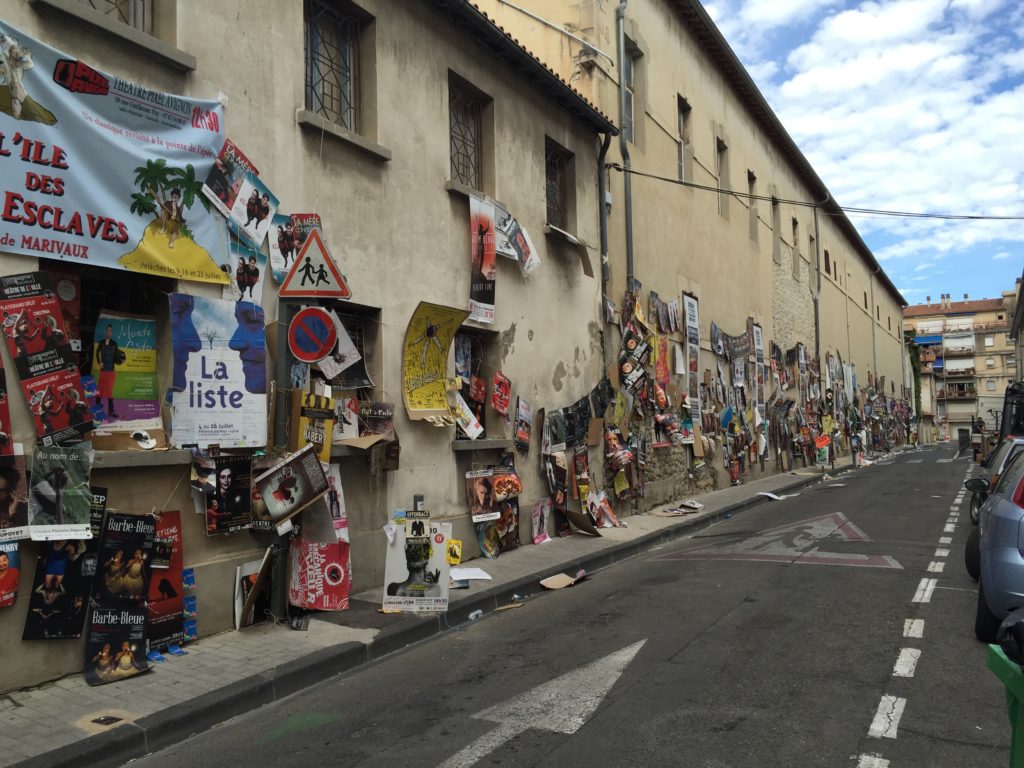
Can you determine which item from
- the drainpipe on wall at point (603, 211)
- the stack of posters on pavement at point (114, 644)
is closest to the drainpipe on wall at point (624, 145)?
the drainpipe on wall at point (603, 211)

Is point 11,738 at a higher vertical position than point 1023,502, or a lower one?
lower

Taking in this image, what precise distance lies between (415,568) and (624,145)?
10.8 meters

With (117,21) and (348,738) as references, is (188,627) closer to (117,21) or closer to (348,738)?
(348,738)

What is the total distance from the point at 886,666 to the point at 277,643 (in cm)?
454

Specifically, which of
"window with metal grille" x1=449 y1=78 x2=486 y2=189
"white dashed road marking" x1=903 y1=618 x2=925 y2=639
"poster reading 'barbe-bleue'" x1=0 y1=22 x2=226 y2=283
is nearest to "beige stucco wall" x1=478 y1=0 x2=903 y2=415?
"window with metal grille" x1=449 y1=78 x2=486 y2=189

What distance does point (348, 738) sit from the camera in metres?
4.64

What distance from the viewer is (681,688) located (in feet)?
17.0

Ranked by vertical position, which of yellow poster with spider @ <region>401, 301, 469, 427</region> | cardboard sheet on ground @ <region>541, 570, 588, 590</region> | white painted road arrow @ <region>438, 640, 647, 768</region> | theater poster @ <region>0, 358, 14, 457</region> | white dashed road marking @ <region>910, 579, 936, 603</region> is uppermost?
yellow poster with spider @ <region>401, 301, 469, 427</region>

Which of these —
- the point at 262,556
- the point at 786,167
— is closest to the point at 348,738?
the point at 262,556

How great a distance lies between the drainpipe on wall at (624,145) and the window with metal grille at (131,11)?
33.3ft

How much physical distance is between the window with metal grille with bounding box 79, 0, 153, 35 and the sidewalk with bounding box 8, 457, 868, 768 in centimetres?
481

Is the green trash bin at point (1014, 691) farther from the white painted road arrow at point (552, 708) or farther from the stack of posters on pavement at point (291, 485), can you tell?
the stack of posters on pavement at point (291, 485)

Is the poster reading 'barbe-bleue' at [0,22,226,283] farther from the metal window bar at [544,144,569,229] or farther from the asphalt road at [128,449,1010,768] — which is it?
Result: the metal window bar at [544,144,569,229]

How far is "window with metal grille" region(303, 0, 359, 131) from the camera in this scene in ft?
27.3
